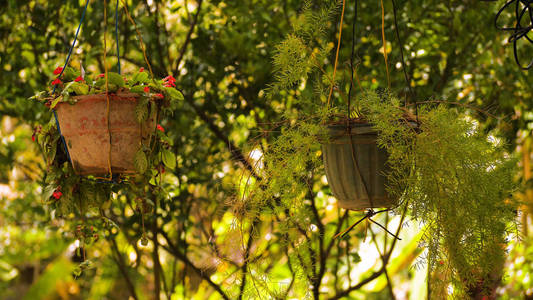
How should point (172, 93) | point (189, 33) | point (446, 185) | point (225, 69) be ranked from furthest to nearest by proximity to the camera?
point (225, 69)
point (189, 33)
point (172, 93)
point (446, 185)

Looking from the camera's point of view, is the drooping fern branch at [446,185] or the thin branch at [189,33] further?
the thin branch at [189,33]

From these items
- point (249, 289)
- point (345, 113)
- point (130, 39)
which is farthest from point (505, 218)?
point (130, 39)

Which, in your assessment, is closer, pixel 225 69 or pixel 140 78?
pixel 140 78

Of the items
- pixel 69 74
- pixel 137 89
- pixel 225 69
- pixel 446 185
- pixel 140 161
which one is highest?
pixel 225 69

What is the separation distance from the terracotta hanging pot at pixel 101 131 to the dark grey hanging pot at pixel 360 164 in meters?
0.47

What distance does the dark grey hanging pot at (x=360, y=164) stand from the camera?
1.24m

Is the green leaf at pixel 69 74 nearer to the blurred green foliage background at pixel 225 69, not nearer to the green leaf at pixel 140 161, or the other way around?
the green leaf at pixel 140 161

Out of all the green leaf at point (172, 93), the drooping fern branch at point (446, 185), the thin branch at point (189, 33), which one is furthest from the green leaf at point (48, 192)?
the thin branch at point (189, 33)

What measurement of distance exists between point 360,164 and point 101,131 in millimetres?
618

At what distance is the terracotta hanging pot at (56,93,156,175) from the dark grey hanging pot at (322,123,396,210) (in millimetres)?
466

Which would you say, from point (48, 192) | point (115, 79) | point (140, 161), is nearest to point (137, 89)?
point (115, 79)

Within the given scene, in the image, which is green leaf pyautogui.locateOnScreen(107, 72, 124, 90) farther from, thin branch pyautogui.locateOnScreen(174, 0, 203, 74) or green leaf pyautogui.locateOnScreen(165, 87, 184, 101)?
thin branch pyautogui.locateOnScreen(174, 0, 203, 74)

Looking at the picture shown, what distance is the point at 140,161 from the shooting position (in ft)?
4.12

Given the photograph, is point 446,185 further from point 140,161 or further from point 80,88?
point 80,88
